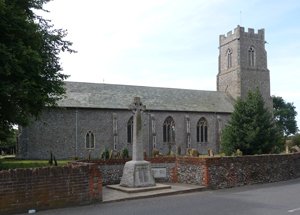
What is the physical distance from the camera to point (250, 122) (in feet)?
96.0

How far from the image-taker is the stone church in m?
36.1

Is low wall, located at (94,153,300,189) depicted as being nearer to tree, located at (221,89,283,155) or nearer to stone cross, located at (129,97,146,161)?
stone cross, located at (129,97,146,161)

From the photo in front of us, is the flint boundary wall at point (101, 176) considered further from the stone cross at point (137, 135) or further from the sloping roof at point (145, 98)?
the sloping roof at point (145, 98)

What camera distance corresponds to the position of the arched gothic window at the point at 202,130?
44.2 meters

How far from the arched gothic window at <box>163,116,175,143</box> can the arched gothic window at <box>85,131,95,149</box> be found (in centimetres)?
827

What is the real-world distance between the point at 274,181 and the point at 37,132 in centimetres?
2365

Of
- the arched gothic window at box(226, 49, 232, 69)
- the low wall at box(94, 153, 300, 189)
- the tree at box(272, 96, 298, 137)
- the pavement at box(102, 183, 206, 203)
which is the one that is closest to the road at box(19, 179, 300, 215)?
the pavement at box(102, 183, 206, 203)

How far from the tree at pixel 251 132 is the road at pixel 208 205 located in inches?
558

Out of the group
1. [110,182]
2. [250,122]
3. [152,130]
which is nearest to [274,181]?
[110,182]

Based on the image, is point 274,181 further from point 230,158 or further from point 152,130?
point 152,130

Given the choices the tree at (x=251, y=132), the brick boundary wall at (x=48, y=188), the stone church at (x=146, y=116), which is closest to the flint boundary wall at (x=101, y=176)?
the brick boundary wall at (x=48, y=188)

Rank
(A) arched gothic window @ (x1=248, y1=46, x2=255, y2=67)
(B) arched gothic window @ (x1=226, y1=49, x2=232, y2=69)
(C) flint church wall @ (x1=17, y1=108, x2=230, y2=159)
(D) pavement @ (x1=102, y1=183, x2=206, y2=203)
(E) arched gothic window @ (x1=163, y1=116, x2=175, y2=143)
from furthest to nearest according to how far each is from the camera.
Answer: (B) arched gothic window @ (x1=226, y1=49, x2=232, y2=69)
(A) arched gothic window @ (x1=248, y1=46, x2=255, y2=67)
(E) arched gothic window @ (x1=163, y1=116, x2=175, y2=143)
(C) flint church wall @ (x1=17, y1=108, x2=230, y2=159)
(D) pavement @ (x1=102, y1=183, x2=206, y2=203)

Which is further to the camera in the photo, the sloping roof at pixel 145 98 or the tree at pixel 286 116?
the tree at pixel 286 116

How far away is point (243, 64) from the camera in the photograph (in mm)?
52750
